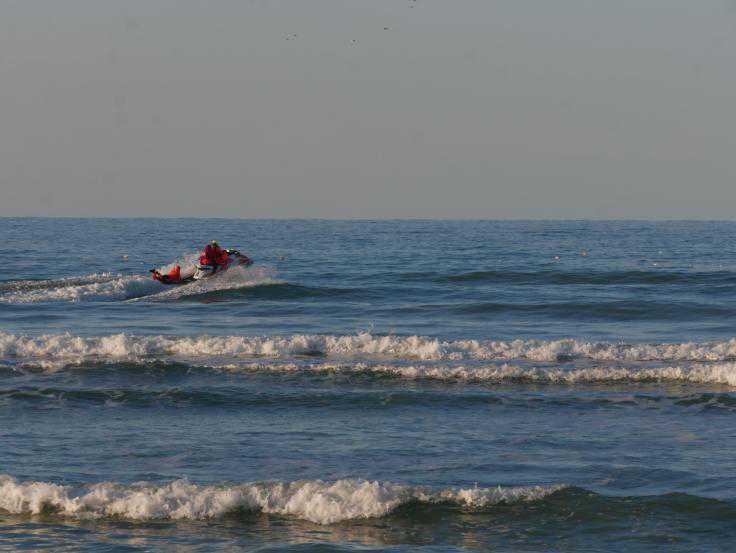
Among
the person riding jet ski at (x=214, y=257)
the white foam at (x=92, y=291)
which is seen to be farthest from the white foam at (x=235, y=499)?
the person riding jet ski at (x=214, y=257)

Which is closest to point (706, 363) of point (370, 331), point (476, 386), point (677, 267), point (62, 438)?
point (476, 386)

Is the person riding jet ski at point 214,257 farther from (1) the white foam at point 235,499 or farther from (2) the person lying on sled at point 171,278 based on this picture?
(1) the white foam at point 235,499

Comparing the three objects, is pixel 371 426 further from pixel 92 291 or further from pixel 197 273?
pixel 197 273

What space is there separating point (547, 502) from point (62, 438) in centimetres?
715

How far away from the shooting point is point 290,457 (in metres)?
13.7

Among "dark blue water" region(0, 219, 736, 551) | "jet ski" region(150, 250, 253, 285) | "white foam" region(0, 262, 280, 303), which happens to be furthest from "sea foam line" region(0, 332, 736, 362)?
"jet ski" region(150, 250, 253, 285)

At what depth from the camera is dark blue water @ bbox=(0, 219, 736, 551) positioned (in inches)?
445

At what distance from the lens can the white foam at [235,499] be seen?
11.5 m

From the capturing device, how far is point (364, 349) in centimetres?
2303

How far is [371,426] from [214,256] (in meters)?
25.9

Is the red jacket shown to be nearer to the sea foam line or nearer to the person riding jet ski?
the person riding jet ski

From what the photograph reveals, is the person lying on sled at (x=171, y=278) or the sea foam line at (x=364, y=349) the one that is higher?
the person lying on sled at (x=171, y=278)

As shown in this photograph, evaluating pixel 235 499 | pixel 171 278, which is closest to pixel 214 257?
pixel 171 278

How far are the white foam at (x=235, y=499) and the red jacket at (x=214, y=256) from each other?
92.8ft
